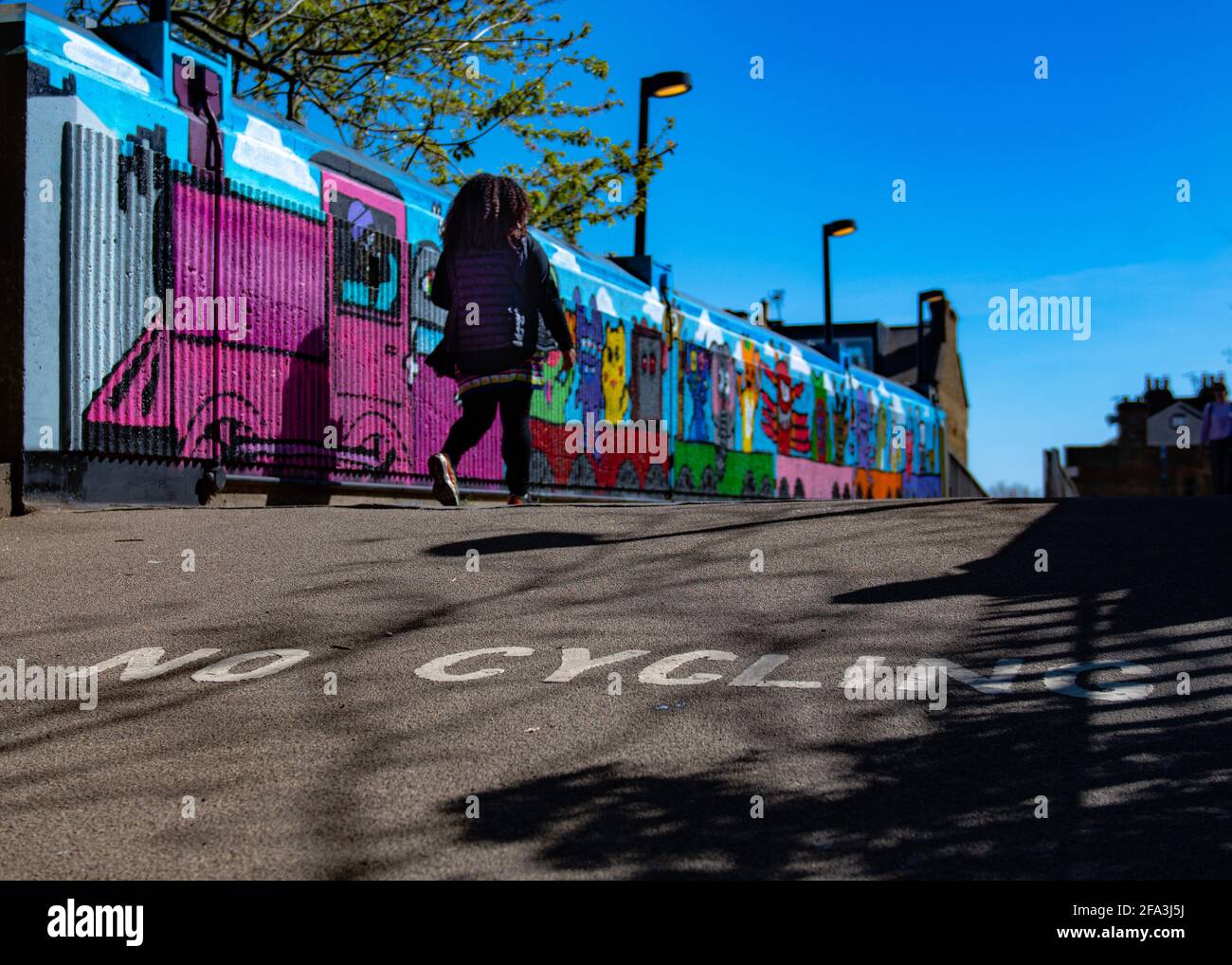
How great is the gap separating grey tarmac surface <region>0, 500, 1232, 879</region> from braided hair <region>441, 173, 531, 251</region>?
2982 mm

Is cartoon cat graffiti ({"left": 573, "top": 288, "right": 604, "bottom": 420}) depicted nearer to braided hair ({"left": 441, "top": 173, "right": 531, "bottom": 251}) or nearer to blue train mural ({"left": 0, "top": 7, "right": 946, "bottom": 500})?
blue train mural ({"left": 0, "top": 7, "right": 946, "bottom": 500})

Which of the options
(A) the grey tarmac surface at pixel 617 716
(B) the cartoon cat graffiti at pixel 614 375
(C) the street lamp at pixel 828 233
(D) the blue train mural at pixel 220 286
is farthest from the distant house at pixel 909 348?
(A) the grey tarmac surface at pixel 617 716

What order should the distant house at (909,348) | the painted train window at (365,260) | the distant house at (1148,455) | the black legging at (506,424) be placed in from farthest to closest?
the distant house at (1148,455), the distant house at (909,348), the painted train window at (365,260), the black legging at (506,424)

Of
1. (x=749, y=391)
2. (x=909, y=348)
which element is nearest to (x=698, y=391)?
(x=749, y=391)

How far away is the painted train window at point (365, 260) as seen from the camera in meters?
13.7

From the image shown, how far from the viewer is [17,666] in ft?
18.8

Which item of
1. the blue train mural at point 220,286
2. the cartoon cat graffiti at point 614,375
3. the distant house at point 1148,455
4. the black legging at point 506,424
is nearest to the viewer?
the blue train mural at point 220,286

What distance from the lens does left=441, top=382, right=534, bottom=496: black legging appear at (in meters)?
10.6

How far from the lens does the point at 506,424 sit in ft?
34.8

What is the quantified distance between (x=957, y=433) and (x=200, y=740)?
6263cm

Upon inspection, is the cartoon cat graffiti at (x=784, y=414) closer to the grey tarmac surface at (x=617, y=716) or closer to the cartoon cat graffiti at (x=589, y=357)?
the cartoon cat graffiti at (x=589, y=357)

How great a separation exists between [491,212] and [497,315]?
2.63 ft

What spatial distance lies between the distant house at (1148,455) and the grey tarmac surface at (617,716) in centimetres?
6213
